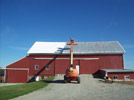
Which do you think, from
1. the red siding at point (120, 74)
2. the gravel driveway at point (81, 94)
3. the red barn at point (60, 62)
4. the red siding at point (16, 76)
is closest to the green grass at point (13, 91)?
the gravel driveway at point (81, 94)

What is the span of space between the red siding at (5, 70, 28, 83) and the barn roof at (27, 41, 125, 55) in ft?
15.2

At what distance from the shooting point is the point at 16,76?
28.4 metres

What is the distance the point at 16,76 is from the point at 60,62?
9927 millimetres

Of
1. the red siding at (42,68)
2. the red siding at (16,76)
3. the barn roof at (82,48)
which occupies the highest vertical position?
the barn roof at (82,48)

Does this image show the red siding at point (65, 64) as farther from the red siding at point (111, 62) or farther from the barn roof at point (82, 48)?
the barn roof at point (82, 48)

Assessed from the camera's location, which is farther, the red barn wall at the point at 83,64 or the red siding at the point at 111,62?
the red barn wall at the point at 83,64

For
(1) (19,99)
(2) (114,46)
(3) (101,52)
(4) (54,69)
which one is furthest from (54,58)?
(1) (19,99)

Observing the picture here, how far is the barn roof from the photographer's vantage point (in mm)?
29230

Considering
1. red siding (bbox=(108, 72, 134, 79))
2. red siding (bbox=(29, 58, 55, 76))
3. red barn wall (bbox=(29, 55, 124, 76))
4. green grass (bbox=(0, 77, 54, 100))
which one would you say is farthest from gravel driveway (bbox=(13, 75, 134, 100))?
red siding (bbox=(29, 58, 55, 76))

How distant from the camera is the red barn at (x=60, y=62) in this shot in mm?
28391

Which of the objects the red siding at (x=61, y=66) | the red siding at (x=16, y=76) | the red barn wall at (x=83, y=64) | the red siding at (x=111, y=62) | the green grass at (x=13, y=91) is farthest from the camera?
the red siding at (x=61, y=66)

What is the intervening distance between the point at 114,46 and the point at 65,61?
12.0 m

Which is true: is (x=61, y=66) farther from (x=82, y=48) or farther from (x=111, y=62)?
(x=111, y=62)

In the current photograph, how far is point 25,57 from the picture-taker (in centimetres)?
2964
